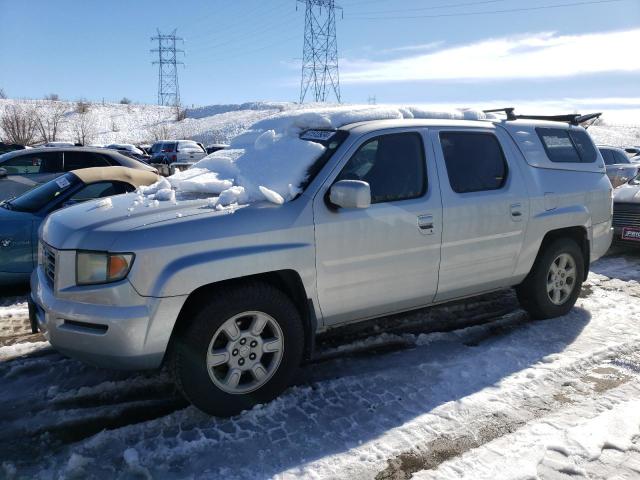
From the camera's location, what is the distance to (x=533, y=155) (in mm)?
5008

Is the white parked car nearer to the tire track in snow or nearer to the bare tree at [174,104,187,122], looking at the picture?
the tire track in snow

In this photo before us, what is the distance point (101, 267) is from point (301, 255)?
123 centimetres

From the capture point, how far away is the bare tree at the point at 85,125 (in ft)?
176

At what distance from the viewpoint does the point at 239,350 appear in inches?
137

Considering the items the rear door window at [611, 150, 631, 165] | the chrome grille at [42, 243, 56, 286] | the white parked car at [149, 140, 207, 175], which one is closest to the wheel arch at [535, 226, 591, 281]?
the chrome grille at [42, 243, 56, 286]

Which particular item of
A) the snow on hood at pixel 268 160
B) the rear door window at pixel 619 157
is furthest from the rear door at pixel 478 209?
the rear door window at pixel 619 157

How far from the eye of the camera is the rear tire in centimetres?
513

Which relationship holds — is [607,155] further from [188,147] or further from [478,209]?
[188,147]

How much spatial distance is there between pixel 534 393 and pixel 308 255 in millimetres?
1872

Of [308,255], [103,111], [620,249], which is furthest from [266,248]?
[103,111]

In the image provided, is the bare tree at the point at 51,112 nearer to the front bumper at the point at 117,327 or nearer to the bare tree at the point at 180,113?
the bare tree at the point at 180,113

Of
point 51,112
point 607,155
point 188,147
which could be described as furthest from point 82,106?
point 607,155

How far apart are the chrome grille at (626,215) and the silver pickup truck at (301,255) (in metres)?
3.97

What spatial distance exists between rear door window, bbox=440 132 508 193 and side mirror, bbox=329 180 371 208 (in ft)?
3.55
